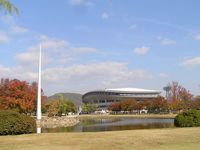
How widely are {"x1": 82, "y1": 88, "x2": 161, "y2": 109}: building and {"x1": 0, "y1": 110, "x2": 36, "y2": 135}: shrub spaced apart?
15645 cm

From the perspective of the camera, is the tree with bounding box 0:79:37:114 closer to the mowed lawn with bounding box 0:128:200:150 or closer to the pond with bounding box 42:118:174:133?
the pond with bounding box 42:118:174:133

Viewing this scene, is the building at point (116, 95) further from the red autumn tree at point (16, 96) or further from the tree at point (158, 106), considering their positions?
the red autumn tree at point (16, 96)

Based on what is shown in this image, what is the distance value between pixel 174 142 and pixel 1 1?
937 centimetres

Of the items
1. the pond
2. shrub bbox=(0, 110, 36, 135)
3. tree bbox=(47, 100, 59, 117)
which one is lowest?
the pond

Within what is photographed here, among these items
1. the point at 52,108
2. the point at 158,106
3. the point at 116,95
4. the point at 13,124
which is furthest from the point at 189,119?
the point at 116,95

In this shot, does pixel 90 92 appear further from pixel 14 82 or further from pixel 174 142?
pixel 174 142

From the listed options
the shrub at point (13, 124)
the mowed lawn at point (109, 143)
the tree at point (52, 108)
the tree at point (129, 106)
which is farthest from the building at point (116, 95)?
the mowed lawn at point (109, 143)

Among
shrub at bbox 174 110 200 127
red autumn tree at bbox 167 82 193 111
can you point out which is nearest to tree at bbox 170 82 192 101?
red autumn tree at bbox 167 82 193 111

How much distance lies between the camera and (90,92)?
195 meters

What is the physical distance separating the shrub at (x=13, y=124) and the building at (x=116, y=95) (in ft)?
513

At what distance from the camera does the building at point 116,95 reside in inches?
7067

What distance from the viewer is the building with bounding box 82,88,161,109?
17950 centimetres

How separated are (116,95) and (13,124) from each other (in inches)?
6319

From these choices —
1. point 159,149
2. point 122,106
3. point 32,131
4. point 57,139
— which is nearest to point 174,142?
point 159,149
